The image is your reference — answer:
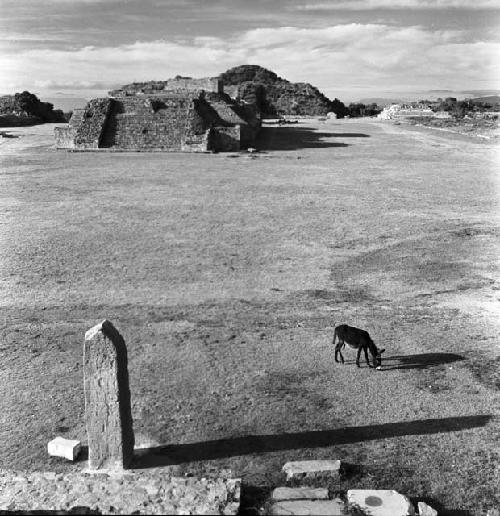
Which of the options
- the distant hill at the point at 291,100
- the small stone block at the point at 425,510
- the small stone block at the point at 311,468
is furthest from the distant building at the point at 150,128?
the distant hill at the point at 291,100

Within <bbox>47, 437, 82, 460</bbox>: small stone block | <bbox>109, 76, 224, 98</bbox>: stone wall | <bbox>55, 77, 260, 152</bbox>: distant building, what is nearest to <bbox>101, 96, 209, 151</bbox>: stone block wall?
<bbox>55, 77, 260, 152</bbox>: distant building

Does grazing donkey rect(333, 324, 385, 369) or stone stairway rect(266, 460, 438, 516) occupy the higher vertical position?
grazing donkey rect(333, 324, 385, 369)

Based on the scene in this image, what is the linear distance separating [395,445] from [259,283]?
5508 millimetres

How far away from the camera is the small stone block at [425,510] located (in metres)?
5.28

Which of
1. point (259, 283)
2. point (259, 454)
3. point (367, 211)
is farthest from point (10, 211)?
point (259, 454)

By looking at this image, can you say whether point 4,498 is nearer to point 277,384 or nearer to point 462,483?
point 277,384

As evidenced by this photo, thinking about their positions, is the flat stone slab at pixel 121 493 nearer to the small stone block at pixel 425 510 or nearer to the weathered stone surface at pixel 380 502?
the weathered stone surface at pixel 380 502

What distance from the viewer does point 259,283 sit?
37.7ft

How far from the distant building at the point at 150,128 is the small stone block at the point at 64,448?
27.8 m

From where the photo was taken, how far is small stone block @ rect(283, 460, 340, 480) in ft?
19.0

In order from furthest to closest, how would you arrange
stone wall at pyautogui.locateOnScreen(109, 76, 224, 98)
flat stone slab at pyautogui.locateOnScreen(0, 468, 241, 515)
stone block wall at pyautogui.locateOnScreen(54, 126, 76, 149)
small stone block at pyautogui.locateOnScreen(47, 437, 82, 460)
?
1. stone wall at pyautogui.locateOnScreen(109, 76, 224, 98)
2. stone block wall at pyautogui.locateOnScreen(54, 126, 76, 149)
3. small stone block at pyautogui.locateOnScreen(47, 437, 82, 460)
4. flat stone slab at pyautogui.locateOnScreen(0, 468, 241, 515)

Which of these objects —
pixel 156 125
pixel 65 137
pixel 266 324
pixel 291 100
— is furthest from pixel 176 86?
pixel 266 324

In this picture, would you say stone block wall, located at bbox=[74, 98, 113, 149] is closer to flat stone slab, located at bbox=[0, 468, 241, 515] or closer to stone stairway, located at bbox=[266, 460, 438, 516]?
flat stone slab, located at bbox=[0, 468, 241, 515]

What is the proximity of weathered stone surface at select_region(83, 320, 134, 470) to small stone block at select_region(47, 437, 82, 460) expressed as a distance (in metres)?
0.29
